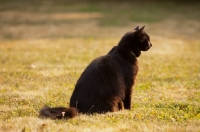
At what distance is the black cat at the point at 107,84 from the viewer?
5.89 metres

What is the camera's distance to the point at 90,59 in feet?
38.2

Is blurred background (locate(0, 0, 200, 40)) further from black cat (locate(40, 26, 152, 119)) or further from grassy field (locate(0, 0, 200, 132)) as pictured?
black cat (locate(40, 26, 152, 119))

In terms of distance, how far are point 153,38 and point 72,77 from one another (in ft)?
23.1

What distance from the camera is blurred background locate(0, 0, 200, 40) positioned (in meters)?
16.6

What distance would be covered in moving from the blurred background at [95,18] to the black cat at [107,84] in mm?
9633

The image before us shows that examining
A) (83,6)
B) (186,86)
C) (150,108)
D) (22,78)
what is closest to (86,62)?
(22,78)

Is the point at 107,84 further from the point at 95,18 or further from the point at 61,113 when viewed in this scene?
the point at 95,18

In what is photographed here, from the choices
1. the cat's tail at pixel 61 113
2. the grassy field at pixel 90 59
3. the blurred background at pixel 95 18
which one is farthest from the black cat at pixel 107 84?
the blurred background at pixel 95 18

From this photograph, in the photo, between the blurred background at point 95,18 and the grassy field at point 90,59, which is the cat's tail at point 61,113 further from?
Answer: the blurred background at point 95,18

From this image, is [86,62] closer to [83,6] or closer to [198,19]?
[198,19]

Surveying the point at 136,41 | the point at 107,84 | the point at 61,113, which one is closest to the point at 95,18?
the point at 136,41

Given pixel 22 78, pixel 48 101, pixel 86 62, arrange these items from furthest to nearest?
1. pixel 86 62
2. pixel 22 78
3. pixel 48 101

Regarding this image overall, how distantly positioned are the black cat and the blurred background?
9.63 meters

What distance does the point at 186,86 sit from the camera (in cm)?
832
